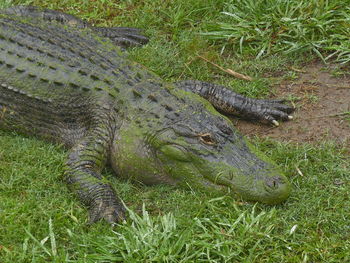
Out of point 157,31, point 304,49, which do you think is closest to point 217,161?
point 304,49

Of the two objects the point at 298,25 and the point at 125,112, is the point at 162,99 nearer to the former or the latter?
the point at 125,112

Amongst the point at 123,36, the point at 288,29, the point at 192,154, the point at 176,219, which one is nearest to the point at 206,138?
the point at 192,154

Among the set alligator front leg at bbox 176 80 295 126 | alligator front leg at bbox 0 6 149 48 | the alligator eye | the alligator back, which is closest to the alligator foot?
alligator front leg at bbox 0 6 149 48

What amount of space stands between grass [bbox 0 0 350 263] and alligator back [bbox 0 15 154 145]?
22 cm

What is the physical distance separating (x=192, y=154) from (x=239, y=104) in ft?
3.86

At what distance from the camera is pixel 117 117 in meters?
5.57

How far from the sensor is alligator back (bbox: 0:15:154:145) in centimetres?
573

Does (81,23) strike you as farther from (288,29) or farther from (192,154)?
(192,154)

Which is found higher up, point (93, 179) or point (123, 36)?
point (123, 36)

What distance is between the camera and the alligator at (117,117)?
5.11m

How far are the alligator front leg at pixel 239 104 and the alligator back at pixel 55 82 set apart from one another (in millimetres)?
655

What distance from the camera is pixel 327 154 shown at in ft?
18.0

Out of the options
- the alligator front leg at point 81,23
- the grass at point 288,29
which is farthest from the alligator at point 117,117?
the grass at point 288,29

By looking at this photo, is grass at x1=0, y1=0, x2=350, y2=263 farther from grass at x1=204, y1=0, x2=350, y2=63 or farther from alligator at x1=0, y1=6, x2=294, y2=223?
grass at x1=204, y1=0, x2=350, y2=63
